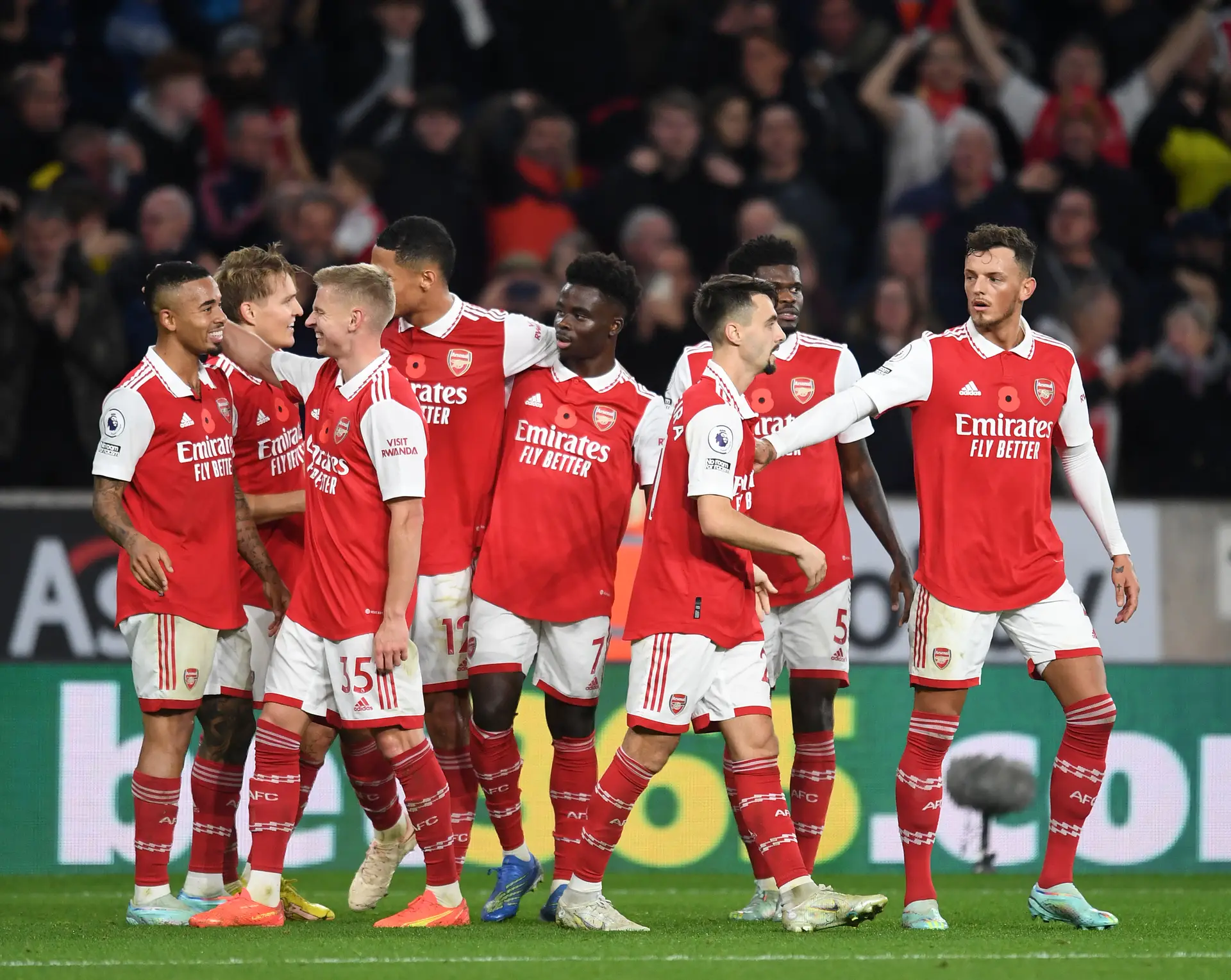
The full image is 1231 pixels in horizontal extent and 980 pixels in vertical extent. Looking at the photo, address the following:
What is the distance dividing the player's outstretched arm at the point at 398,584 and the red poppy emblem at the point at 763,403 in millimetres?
1537

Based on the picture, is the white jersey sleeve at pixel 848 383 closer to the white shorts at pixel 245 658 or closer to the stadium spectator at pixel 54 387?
the white shorts at pixel 245 658

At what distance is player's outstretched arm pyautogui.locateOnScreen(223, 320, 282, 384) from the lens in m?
6.88

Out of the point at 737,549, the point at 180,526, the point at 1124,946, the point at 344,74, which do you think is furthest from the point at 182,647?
the point at 344,74

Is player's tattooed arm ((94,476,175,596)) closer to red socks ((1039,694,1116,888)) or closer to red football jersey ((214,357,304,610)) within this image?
red football jersey ((214,357,304,610))

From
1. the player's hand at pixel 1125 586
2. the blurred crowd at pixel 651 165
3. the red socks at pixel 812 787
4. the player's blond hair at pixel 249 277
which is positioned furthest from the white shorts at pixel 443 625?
the blurred crowd at pixel 651 165

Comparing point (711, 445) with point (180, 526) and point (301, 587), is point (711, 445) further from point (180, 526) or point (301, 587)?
point (180, 526)

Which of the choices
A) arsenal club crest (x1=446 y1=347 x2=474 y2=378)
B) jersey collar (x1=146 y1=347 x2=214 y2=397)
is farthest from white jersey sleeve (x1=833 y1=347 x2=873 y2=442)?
jersey collar (x1=146 y1=347 x2=214 y2=397)

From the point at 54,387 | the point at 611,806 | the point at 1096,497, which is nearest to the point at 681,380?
the point at 1096,497

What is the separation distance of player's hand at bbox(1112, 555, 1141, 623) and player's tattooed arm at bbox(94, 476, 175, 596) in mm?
3359

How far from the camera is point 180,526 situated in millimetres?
6496

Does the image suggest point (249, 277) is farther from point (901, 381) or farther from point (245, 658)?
point (901, 381)

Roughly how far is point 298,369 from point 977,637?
2.63m

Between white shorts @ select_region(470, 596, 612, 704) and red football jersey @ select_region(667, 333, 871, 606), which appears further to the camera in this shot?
red football jersey @ select_region(667, 333, 871, 606)

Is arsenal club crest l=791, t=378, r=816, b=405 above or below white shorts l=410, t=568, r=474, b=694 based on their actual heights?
above
